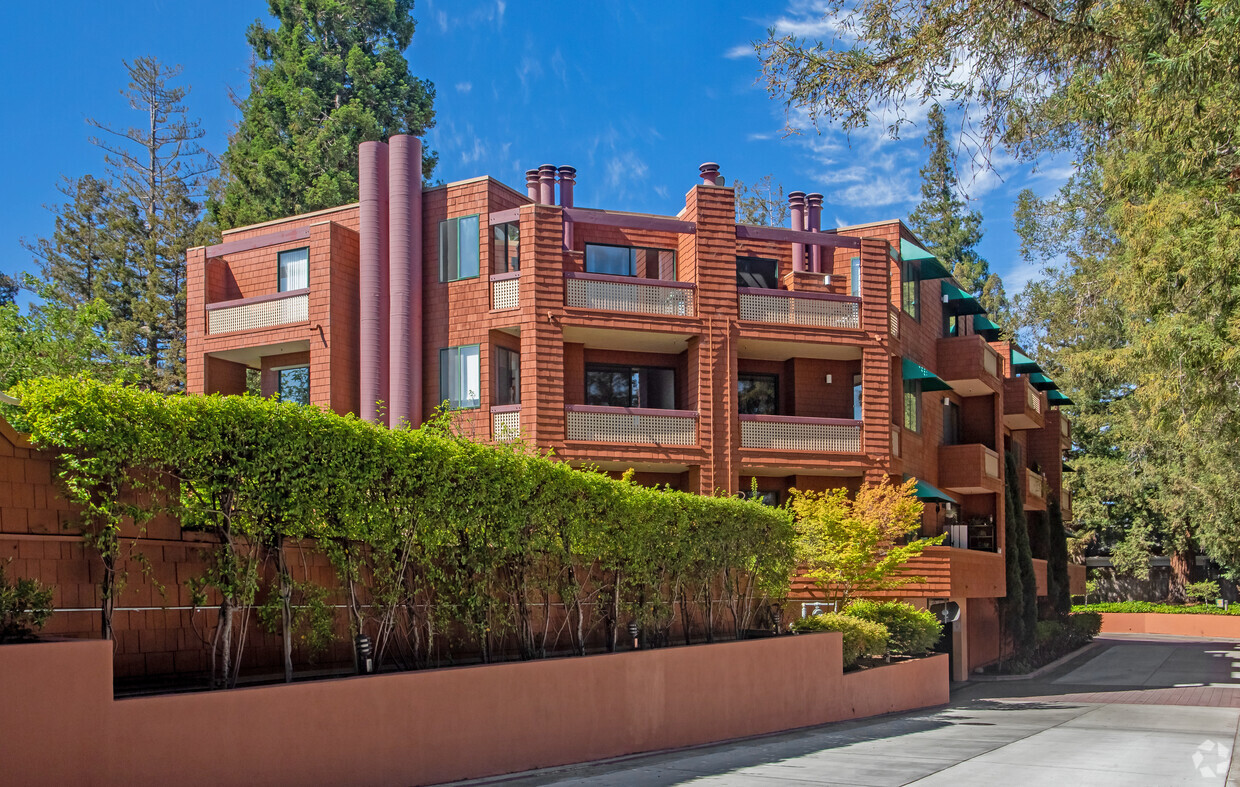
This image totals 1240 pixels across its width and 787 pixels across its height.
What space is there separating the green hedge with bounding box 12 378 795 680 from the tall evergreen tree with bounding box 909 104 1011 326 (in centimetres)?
5351

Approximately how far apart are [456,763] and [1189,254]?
15.5m

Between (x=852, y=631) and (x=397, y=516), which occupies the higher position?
(x=397, y=516)

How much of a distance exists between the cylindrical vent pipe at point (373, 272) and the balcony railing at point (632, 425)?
15.6ft

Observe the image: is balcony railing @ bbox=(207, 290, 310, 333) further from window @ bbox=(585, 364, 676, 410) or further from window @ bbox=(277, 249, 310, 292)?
window @ bbox=(585, 364, 676, 410)

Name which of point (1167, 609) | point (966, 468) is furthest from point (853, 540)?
point (1167, 609)

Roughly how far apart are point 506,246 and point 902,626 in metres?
12.8

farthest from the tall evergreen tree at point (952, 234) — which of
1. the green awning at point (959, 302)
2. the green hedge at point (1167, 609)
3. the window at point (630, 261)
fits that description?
the window at point (630, 261)

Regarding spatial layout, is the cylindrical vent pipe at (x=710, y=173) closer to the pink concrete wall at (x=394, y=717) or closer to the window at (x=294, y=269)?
the window at (x=294, y=269)

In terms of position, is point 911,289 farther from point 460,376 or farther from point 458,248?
point 460,376

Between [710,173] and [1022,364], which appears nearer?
[710,173]

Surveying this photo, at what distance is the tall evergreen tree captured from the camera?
68562mm

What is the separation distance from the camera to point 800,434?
95.2 ft

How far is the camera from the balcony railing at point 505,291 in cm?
2725

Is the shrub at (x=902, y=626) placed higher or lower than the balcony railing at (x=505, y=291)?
lower
